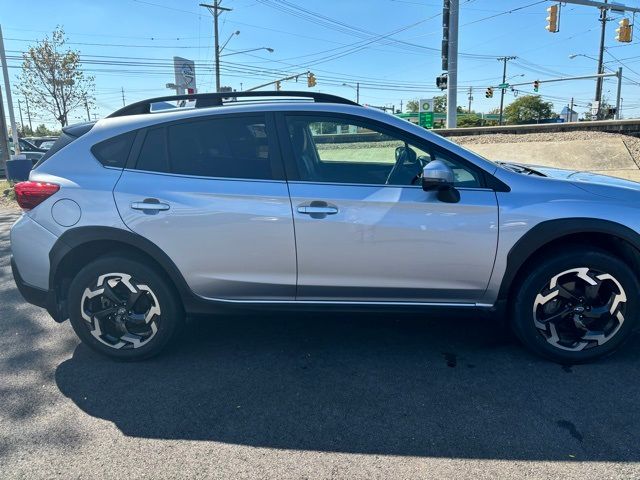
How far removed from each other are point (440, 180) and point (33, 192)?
2666 millimetres

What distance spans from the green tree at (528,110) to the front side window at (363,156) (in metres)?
77.8

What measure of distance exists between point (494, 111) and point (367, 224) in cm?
10890

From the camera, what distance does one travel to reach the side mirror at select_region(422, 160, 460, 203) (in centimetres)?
285

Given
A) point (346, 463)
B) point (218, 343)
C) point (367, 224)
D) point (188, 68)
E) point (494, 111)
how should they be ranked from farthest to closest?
1. point (494, 111)
2. point (188, 68)
3. point (218, 343)
4. point (367, 224)
5. point (346, 463)

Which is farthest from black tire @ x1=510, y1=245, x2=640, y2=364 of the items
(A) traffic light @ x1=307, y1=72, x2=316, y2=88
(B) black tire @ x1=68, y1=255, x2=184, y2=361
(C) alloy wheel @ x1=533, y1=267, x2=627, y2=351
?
(A) traffic light @ x1=307, y1=72, x2=316, y2=88

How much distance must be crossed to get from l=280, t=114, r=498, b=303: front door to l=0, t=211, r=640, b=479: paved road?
0.54 metres

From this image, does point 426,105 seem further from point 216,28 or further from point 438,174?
point 438,174

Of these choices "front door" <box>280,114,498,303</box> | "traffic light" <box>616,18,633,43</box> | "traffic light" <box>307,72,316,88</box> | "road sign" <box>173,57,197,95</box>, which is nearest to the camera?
"front door" <box>280,114,498,303</box>

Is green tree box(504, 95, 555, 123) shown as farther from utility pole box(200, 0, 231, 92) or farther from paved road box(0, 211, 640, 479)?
paved road box(0, 211, 640, 479)

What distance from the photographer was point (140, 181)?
10.4 ft

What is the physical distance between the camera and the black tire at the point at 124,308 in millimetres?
3230

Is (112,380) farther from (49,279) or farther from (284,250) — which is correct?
(284,250)

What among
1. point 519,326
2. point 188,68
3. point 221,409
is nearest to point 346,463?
point 221,409

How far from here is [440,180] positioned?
285 cm
